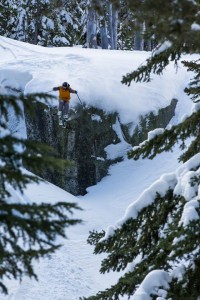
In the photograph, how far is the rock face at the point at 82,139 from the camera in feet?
65.7

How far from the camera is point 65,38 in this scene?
37750 millimetres

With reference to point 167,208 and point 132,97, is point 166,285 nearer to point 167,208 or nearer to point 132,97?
point 167,208

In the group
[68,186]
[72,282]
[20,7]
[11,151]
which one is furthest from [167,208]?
[20,7]

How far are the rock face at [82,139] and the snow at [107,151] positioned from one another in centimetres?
29

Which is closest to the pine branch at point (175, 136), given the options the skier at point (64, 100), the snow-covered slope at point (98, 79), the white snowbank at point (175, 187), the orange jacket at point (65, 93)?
the white snowbank at point (175, 187)

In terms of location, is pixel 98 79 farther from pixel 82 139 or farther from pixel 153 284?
pixel 153 284

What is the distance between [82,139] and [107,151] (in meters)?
1.21

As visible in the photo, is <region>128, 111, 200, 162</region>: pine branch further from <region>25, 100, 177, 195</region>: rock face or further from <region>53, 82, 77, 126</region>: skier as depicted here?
<region>25, 100, 177, 195</region>: rock face

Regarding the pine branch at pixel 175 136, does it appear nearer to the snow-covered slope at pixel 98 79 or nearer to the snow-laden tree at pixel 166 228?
the snow-laden tree at pixel 166 228

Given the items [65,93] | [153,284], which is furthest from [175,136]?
[65,93]

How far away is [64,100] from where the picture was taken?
19.3 m

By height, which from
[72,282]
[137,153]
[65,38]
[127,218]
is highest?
[65,38]

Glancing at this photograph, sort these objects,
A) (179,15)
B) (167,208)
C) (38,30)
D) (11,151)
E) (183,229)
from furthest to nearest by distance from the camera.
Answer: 1. (38,30)
2. (167,208)
3. (183,229)
4. (11,151)
5. (179,15)

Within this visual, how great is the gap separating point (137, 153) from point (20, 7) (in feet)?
104
